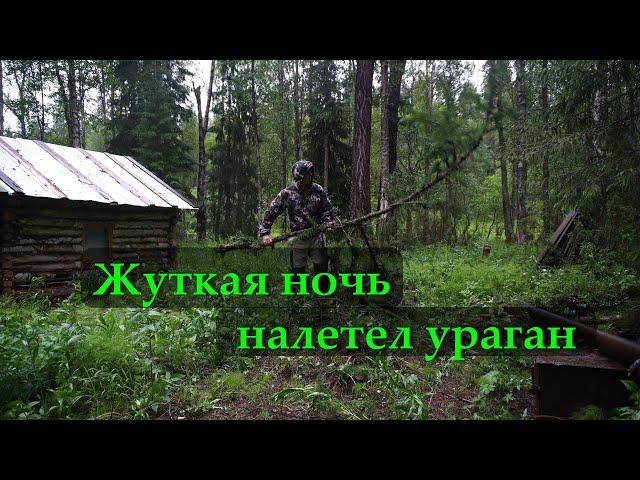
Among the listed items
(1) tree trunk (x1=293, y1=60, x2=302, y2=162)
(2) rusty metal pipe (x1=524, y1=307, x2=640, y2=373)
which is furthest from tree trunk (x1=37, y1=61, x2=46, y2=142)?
(2) rusty metal pipe (x1=524, y1=307, x2=640, y2=373)

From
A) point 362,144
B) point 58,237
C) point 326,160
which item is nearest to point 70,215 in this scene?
point 58,237

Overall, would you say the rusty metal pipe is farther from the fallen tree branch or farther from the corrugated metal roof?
the corrugated metal roof

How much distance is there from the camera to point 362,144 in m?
10.4

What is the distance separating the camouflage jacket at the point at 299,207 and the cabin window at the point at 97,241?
6.35 m

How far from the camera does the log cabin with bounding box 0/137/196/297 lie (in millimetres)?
8258

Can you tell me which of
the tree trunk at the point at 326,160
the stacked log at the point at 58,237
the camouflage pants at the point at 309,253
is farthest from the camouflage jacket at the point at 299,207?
the tree trunk at the point at 326,160

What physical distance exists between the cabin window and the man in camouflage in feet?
20.8

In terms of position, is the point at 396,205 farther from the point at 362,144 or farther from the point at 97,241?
the point at 97,241

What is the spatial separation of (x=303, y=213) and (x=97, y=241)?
7.05 metres

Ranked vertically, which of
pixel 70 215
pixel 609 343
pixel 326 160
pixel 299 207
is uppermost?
pixel 326 160

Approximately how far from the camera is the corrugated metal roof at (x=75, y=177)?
8.43m
